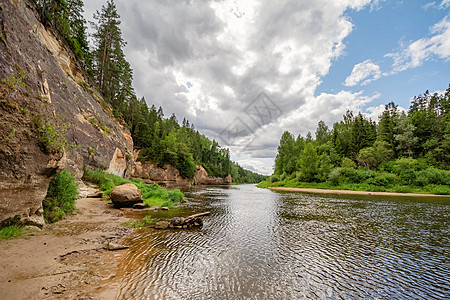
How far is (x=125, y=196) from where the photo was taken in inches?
622

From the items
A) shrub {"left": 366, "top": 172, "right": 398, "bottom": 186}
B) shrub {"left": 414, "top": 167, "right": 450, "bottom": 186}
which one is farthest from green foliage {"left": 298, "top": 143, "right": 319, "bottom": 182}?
shrub {"left": 414, "top": 167, "right": 450, "bottom": 186}

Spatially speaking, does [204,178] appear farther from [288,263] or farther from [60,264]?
[60,264]

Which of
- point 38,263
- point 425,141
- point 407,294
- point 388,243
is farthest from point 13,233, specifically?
point 425,141

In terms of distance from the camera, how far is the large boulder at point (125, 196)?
1555 centimetres

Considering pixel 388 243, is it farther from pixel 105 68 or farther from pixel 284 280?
pixel 105 68

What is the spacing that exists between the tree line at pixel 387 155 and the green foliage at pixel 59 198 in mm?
54365

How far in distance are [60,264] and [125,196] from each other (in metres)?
10.7

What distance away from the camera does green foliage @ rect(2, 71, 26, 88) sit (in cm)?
710

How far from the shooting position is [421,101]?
79.5 metres

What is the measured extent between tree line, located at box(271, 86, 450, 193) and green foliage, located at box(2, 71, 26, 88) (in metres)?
56.8

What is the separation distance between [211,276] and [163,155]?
55860 mm

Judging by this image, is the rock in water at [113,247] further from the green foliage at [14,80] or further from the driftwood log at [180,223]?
the green foliage at [14,80]

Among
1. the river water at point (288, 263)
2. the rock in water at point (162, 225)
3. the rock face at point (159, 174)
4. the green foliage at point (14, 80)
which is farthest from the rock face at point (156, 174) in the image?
the river water at point (288, 263)

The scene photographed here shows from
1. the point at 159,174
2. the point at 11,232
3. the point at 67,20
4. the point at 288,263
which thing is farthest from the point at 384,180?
the point at 67,20
